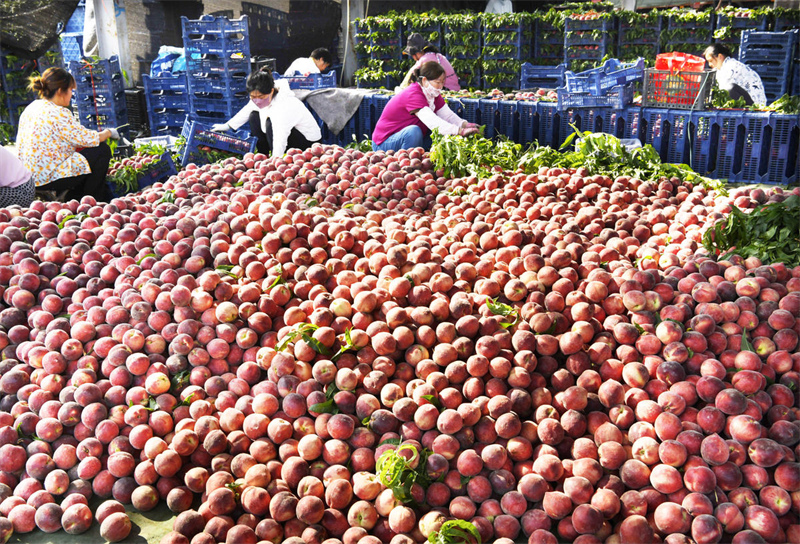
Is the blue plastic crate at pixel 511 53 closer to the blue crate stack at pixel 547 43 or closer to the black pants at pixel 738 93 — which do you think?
the blue crate stack at pixel 547 43

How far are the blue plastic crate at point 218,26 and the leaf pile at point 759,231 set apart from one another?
5820 mm

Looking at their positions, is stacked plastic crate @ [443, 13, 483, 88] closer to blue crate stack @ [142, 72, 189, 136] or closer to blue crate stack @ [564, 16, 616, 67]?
blue crate stack @ [564, 16, 616, 67]

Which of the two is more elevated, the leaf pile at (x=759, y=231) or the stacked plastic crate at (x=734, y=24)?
the stacked plastic crate at (x=734, y=24)

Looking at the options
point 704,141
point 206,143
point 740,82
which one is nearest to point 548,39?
point 740,82

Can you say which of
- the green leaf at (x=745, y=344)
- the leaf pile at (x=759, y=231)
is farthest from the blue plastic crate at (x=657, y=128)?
the green leaf at (x=745, y=344)

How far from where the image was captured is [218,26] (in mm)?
6777

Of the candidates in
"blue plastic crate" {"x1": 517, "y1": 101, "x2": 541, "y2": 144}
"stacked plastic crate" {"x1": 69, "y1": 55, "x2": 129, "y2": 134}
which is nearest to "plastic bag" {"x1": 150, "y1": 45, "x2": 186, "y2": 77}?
"stacked plastic crate" {"x1": 69, "y1": 55, "x2": 129, "y2": 134}

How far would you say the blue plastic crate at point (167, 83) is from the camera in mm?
7168

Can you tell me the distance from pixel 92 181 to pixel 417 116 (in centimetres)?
284

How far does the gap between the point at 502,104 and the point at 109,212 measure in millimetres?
4514

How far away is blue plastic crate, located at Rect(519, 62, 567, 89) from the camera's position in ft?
28.7

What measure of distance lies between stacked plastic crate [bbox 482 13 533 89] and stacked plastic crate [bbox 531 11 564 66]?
0.12 m

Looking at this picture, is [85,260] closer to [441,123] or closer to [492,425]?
[492,425]

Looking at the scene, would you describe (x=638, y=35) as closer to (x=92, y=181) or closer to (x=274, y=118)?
(x=274, y=118)
